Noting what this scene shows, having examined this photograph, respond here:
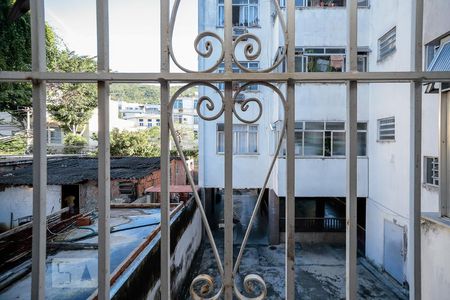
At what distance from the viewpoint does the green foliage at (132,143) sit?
1999cm

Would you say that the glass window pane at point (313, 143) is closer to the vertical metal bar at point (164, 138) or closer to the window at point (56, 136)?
the vertical metal bar at point (164, 138)

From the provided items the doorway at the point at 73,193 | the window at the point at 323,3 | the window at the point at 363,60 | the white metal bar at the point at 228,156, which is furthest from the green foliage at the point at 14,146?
the white metal bar at the point at 228,156

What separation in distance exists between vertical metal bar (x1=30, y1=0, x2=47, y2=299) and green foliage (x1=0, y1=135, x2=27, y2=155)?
19333 millimetres

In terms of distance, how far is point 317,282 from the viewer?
730 centimetres

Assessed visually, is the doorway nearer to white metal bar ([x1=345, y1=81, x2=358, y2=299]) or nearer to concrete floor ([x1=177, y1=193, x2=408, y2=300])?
concrete floor ([x1=177, y1=193, x2=408, y2=300])

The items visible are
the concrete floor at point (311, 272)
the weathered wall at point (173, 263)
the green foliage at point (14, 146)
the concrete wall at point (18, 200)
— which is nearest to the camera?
the weathered wall at point (173, 263)

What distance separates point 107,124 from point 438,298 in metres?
2.41

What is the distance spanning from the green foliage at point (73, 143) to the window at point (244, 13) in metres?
15.9

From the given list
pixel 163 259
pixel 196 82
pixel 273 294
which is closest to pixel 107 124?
pixel 196 82

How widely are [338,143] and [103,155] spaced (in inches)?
350

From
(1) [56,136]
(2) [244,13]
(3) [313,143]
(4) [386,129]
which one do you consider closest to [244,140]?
(3) [313,143]

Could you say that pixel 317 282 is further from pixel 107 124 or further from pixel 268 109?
pixel 107 124

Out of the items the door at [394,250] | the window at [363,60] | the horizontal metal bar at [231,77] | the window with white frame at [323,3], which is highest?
the window with white frame at [323,3]

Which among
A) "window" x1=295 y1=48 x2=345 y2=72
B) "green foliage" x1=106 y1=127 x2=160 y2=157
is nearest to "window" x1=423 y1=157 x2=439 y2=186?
"window" x1=295 y1=48 x2=345 y2=72
